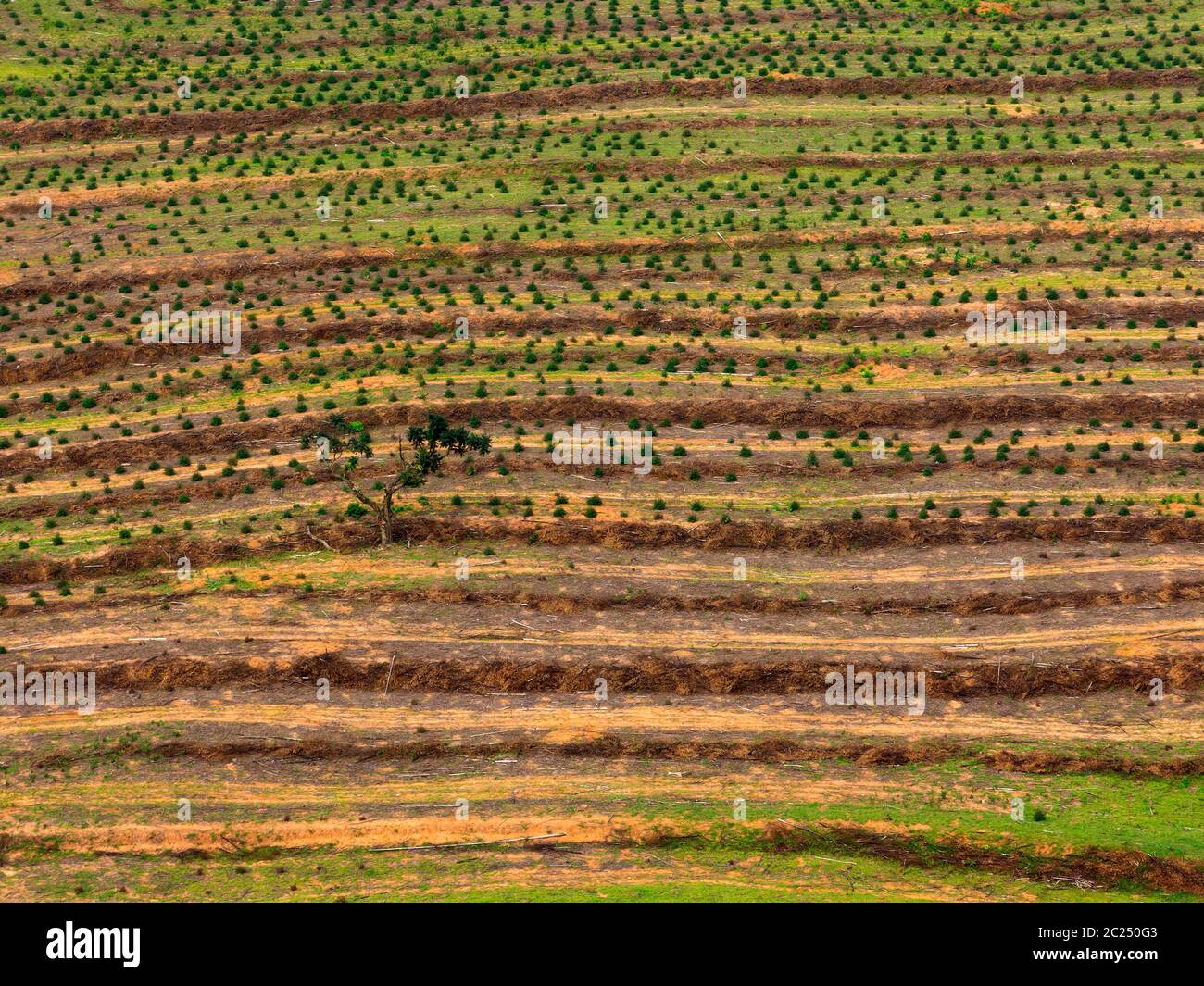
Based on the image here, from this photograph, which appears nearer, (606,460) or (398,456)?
(398,456)

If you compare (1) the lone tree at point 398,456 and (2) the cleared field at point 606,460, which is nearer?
(2) the cleared field at point 606,460

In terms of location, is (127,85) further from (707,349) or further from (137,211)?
(707,349)

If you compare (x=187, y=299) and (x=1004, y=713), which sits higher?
(x=187, y=299)

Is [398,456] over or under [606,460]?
over

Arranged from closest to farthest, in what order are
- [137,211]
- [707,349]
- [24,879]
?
[24,879] → [707,349] → [137,211]

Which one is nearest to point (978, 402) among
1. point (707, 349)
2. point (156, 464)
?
Answer: point (707, 349)
